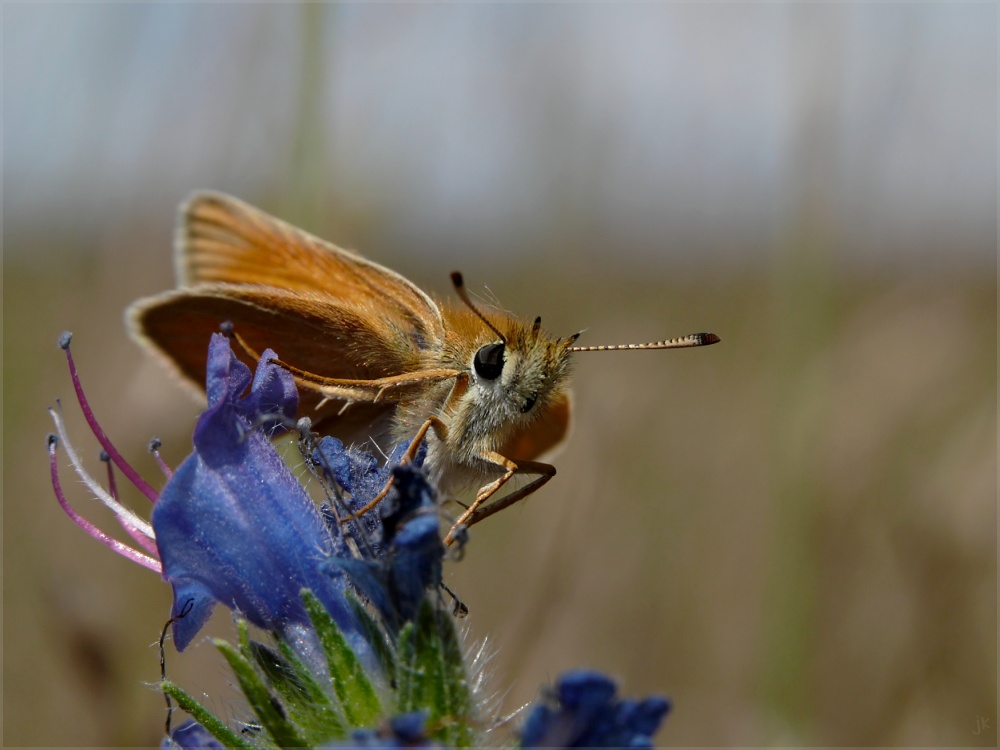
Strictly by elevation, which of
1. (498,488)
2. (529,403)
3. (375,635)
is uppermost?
(529,403)

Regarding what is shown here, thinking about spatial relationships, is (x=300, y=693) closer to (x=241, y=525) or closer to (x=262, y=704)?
(x=262, y=704)

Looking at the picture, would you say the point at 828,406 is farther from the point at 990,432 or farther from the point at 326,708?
the point at 326,708

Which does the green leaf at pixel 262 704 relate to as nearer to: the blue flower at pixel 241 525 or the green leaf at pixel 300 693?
the green leaf at pixel 300 693

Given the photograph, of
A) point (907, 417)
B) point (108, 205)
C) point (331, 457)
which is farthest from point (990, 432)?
point (108, 205)

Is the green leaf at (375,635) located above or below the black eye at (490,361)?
below

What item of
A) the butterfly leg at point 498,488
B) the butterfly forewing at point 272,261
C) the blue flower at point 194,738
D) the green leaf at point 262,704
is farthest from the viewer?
the butterfly forewing at point 272,261

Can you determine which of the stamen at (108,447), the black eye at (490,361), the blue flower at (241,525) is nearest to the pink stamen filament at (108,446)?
the stamen at (108,447)

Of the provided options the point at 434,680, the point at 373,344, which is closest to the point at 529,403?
the point at 373,344
